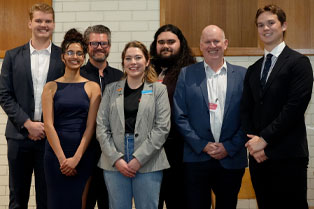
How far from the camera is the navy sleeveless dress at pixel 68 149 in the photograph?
2416mm

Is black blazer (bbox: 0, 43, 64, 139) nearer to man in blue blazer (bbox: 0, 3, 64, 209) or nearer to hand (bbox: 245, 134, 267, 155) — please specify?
man in blue blazer (bbox: 0, 3, 64, 209)

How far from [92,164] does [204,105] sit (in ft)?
3.22

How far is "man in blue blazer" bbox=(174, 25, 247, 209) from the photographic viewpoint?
7.75 feet

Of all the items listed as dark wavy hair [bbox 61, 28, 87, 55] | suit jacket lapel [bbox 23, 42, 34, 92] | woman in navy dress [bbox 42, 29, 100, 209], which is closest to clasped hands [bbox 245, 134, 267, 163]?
woman in navy dress [bbox 42, 29, 100, 209]

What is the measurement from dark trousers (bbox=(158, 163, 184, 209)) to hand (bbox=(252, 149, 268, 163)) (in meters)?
0.70

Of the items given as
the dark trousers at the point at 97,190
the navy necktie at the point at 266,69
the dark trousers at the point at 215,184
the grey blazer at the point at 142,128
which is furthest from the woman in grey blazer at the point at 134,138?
the navy necktie at the point at 266,69

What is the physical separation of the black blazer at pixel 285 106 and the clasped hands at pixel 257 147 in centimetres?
3

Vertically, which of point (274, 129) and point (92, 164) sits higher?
point (274, 129)

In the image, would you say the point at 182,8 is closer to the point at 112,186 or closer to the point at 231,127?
the point at 231,127

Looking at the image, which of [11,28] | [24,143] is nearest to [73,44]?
[24,143]

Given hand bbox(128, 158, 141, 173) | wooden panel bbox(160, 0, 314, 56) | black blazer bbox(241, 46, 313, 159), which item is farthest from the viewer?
wooden panel bbox(160, 0, 314, 56)

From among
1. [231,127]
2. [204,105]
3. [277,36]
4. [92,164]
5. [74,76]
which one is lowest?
[92,164]

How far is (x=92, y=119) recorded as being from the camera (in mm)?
2510

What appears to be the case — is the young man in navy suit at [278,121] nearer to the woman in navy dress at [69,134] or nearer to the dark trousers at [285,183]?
the dark trousers at [285,183]
